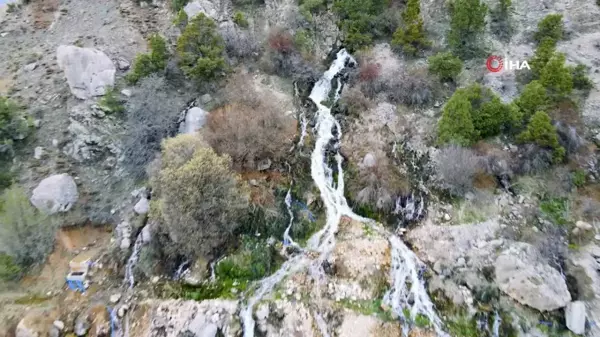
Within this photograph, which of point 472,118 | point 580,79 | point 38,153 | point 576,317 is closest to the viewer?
point 576,317

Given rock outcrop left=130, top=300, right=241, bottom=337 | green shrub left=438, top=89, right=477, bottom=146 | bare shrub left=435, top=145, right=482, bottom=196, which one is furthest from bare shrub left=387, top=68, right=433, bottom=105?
rock outcrop left=130, top=300, right=241, bottom=337

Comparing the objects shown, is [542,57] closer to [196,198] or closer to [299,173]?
[299,173]

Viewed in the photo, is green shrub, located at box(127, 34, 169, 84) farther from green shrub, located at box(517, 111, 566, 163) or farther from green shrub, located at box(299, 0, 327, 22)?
green shrub, located at box(517, 111, 566, 163)

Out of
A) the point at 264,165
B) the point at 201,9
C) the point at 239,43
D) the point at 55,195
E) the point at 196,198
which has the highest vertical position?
the point at 201,9

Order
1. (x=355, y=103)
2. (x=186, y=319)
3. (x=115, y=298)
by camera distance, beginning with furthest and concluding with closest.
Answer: (x=355, y=103) → (x=115, y=298) → (x=186, y=319)

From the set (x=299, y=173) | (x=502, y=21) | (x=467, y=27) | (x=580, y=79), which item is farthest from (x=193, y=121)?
(x=502, y=21)

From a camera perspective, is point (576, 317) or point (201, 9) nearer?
point (576, 317)

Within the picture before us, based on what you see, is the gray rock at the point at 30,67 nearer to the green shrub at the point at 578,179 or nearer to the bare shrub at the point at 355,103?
the bare shrub at the point at 355,103
